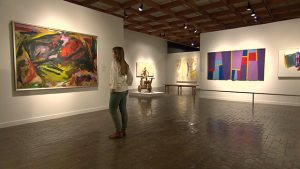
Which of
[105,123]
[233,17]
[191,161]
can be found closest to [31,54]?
[105,123]

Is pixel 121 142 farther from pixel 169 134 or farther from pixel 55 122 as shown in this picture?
pixel 55 122

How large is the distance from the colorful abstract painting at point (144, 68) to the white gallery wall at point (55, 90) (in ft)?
19.2

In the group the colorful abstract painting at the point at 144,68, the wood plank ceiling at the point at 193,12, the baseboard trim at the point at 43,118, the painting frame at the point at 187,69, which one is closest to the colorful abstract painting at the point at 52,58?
the baseboard trim at the point at 43,118

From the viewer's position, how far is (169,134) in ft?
13.2

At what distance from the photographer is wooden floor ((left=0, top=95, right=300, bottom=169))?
272 cm

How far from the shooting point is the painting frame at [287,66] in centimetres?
741

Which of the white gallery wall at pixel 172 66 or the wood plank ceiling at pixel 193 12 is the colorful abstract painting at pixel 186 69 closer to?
the white gallery wall at pixel 172 66

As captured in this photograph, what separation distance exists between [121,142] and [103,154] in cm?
56

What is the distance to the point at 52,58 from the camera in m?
5.32

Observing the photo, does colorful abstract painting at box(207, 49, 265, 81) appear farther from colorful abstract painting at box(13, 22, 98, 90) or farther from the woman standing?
the woman standing

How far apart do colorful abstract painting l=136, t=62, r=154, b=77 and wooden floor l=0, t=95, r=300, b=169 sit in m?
8.17

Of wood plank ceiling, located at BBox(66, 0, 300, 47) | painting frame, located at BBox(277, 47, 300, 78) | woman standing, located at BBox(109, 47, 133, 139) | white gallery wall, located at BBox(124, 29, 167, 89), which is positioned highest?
wood plank ceiling, located at BBox(66, 0, 300, 47)

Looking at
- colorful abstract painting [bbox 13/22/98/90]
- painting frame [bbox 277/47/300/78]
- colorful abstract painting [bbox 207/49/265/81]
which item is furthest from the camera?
colorful abstract painting [bbox 207/49/265/81]

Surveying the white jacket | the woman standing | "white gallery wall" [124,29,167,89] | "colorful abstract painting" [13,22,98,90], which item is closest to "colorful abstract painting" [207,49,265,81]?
"white gallery wall" [124,29,167,89]
